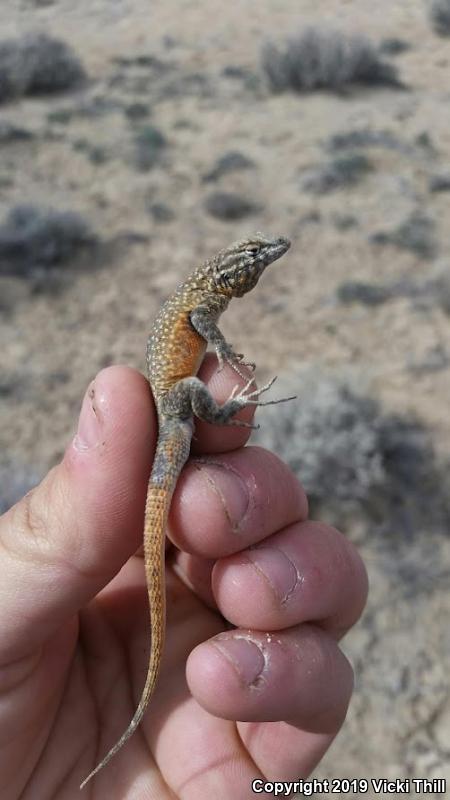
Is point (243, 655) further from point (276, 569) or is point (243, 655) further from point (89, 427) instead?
point (89, 427)

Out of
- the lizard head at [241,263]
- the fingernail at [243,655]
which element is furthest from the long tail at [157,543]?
the lizard head at [241,263]

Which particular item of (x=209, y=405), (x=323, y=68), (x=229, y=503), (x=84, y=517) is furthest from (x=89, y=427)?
(x=323, y=68)

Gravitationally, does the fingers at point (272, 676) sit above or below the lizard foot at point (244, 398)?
below

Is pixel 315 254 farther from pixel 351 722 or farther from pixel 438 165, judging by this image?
pixel 351 722

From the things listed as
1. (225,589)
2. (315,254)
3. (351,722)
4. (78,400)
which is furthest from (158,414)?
(315,254)

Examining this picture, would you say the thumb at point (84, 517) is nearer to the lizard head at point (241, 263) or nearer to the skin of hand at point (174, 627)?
the skin of hand at point (174, 627)

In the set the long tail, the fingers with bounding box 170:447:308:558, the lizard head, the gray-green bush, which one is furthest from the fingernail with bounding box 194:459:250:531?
the gray-green bush
